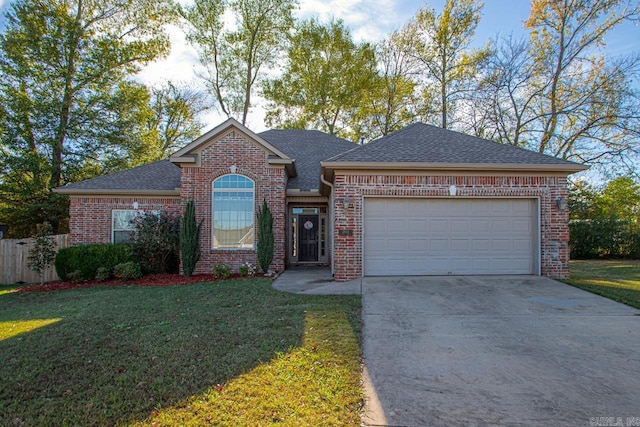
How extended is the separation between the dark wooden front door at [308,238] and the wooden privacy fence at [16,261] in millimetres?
8332

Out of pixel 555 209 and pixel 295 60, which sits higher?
pixel 295 60

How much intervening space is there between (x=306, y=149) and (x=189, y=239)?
7.39m

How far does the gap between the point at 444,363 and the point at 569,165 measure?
24.9ft

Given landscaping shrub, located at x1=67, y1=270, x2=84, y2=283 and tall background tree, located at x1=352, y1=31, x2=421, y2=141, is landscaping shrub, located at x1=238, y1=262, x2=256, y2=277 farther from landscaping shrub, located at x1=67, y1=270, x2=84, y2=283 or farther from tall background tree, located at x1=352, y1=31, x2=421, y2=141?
tall background tree, located at x1=352, y1=31, x2=421, y2=141

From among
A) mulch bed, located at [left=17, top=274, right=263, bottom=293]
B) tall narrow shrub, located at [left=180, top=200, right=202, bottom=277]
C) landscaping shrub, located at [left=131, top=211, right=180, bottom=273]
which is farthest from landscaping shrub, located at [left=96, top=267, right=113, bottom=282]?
tall narrow shrub, located at [left=180, top=200, right=202, bottom=277]

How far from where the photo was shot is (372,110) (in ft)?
78.2

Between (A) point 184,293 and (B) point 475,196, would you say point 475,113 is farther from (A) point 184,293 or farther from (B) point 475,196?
(A) point 184,293

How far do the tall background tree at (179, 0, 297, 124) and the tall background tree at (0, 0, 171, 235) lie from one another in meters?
3.96

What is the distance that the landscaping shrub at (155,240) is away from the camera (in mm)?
10836

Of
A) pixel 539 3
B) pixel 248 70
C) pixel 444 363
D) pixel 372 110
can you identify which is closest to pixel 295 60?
pixel 248 70

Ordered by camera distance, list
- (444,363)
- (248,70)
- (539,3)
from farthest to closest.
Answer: (248,70) → (539,3) → (444,363)

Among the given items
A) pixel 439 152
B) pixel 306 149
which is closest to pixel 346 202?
pixel 439 152

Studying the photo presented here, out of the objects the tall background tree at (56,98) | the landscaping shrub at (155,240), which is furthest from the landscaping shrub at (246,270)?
the tall background tree at (56,98)

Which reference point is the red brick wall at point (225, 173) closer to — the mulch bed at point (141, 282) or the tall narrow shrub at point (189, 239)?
the tall narrow shrub at point (189, 239)
